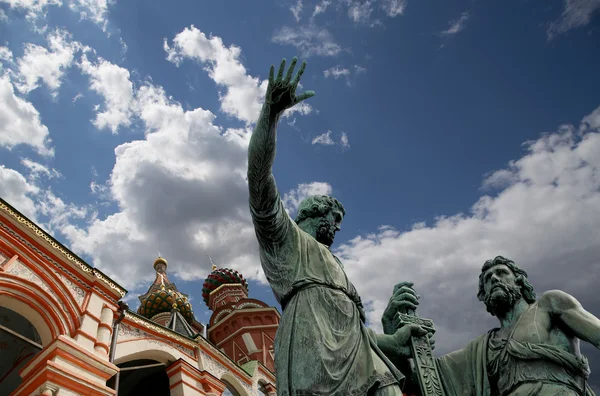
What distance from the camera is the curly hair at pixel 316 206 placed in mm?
3250

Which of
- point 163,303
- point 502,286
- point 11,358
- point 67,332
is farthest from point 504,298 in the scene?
point 163,303

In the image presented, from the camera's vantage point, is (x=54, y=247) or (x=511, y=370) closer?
(x=511, y=370)

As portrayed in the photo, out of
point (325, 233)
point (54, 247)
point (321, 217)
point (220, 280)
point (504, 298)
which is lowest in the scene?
point (504, 298)

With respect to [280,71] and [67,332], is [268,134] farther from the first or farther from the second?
[67,332]

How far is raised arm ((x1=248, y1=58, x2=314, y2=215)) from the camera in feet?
8.82

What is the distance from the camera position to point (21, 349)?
1367 cm

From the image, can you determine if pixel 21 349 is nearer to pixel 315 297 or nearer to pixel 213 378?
pixel 213 378

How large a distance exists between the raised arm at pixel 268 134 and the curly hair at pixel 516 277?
59.8 inches

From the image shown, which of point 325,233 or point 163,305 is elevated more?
point 163,305

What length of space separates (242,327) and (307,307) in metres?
25.1

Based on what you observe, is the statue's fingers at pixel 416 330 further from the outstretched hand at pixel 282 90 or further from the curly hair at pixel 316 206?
the outstretched hand at pixel 282 90

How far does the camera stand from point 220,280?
31.9 metres

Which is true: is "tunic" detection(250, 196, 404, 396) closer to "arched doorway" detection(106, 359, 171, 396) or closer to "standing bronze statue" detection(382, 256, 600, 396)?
"standing bronze statue" detection(382, 256, 600, 396)

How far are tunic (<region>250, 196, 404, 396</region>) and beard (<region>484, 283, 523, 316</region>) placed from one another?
2.75 feet
